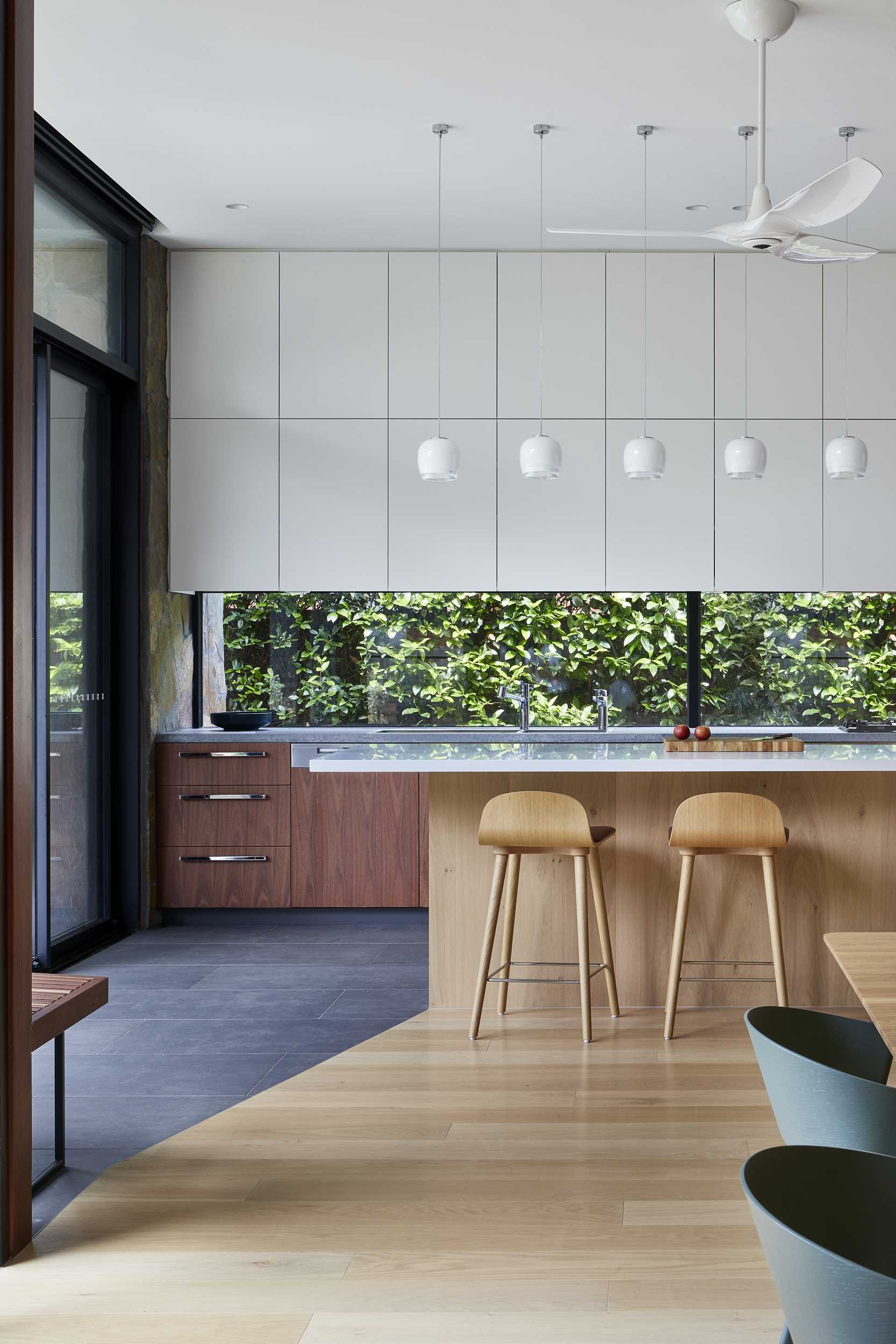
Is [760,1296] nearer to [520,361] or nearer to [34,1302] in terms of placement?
[34,1302]

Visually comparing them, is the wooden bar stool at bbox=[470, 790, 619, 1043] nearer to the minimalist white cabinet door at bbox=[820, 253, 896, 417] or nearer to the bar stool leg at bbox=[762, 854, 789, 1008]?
the bar stool leg at bbox=[762, 854, 789, 1008]

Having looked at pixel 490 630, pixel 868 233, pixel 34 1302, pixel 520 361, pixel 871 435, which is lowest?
pixel 34 1302

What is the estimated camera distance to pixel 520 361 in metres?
5.74

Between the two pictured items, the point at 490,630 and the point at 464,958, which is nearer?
the point at 464,958

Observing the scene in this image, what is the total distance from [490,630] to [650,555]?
0.92 metres

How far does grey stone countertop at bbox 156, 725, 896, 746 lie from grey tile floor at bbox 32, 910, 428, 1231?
828mm

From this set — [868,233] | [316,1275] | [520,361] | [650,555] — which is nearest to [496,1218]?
[316,1275]

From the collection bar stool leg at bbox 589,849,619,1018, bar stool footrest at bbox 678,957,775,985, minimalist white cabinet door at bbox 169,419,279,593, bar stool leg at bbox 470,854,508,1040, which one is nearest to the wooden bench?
bar stool leg at bbox 470,854,508,1040

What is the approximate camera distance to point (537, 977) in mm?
4137

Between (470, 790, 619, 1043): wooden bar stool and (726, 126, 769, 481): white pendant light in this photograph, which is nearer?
(470, 790, 619, 1043): wooden bar stool

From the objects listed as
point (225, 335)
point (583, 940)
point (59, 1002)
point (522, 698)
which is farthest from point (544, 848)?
point (225, 335)

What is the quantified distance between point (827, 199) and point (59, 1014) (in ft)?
9.38

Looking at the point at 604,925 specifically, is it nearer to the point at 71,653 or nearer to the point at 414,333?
the point at 71,653

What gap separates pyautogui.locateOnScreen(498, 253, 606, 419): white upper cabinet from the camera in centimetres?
573
